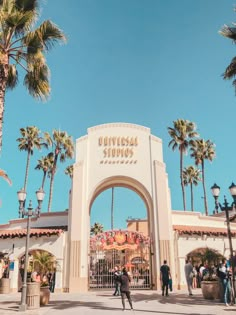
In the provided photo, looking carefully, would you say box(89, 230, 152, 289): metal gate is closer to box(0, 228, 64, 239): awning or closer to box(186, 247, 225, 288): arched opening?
box(0, 228, 64, 239): awning

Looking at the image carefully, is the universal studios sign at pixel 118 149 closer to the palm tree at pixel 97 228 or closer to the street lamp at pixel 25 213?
the street lamp at pixel 25 213

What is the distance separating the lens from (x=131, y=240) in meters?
21.0

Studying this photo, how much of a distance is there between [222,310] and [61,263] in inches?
466

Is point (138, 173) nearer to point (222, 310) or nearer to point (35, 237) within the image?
point (35, 237)

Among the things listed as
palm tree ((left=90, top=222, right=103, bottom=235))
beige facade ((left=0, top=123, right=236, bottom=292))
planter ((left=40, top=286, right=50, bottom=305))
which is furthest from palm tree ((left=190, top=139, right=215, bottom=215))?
planter ((left=40, top=286, right=50, bottom=305))

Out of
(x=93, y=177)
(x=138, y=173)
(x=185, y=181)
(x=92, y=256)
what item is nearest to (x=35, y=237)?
(x=92, y=256)

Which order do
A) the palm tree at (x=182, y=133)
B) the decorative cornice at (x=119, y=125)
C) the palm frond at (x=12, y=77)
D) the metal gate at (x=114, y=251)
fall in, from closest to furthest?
1. the palm frond at (x=12, y=77)
2. the metal gate at (x=114, y=251)
3. the decorative cornice at (x=119, y=125)
4. the palm tree at (x=182, y=133)

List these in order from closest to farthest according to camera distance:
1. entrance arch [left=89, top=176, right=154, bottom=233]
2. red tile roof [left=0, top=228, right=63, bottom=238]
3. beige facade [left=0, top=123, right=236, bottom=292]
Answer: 1. beige facade [left=0, top=123, right=236, bottom=292]
2. red tile roof [left=0, top=228, right=63, bottom=238]
3. entrance arch [left=89, top=176, right=154, bottom=233]

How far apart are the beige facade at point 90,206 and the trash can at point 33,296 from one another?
23.9ft

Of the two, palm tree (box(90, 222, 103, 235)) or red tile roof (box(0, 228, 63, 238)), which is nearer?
red tile roof (box(0, 228, 63, 238))

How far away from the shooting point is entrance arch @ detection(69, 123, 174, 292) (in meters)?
19.9

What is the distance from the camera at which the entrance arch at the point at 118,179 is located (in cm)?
1986

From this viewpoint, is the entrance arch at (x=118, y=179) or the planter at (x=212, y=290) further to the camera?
the entrance arch at (x=118, y=179)

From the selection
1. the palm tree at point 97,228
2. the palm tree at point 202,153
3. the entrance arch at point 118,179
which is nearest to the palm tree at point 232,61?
the entrance arch at point 118,179
